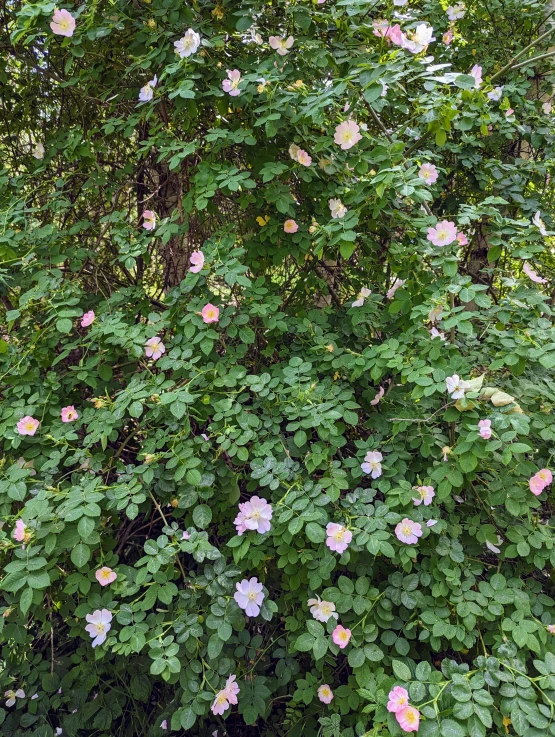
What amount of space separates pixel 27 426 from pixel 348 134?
1.22 meters

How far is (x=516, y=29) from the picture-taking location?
2.20 meters

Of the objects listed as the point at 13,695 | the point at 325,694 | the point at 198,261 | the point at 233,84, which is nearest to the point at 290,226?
the point at 198,261

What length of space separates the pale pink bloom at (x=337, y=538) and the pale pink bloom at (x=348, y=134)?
104cm

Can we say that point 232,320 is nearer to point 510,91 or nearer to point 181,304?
point 181,304

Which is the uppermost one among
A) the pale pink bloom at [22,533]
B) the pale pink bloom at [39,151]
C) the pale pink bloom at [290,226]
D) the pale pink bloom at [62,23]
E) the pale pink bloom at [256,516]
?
the pale pink bloom at [62,23]

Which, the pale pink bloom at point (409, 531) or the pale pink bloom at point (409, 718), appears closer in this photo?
the pale pink bloom at point (409, 718)

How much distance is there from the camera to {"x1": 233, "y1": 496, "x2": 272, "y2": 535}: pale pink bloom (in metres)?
1.35

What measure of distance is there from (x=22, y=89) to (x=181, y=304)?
4.02 feet

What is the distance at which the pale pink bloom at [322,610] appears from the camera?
4.44 ft

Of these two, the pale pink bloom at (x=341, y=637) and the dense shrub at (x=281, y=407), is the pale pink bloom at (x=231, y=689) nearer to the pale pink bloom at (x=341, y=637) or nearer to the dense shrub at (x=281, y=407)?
the dense shrub at (x=281, y=407)

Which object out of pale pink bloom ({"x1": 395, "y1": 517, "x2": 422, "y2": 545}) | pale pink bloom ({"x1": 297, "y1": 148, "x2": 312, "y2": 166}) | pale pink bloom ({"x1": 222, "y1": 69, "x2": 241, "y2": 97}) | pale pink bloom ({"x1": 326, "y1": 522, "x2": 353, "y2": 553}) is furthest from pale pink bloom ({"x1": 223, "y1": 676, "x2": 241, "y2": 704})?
pale pink bloom ({"x1": 222, "y1": 69, "x2": 241, "y2": 97})

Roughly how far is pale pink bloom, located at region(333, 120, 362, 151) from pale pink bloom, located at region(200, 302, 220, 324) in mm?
585

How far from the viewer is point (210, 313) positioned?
1.53 metres

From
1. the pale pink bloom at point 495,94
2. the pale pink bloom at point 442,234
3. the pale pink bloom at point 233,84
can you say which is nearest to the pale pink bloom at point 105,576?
the pale pink bloom at point 442,234
